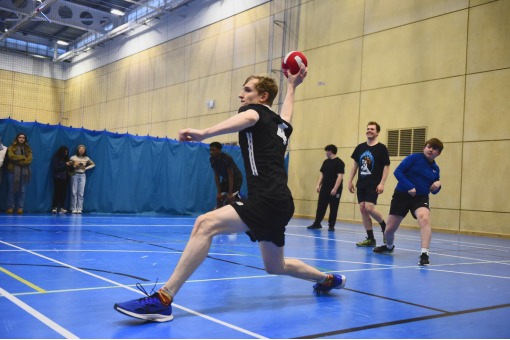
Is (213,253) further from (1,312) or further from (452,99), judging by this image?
(452,99)

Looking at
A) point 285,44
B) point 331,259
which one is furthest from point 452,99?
point 331,259

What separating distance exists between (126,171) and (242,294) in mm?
11826

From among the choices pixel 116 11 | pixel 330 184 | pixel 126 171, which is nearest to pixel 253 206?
pixel 330 184

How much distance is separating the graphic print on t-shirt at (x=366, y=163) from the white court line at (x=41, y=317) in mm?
6138

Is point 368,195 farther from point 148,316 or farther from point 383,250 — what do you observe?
point 148,316

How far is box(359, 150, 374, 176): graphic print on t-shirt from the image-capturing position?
8.40 metres

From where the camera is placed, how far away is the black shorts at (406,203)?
6.94 meters

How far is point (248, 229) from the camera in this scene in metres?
3.49

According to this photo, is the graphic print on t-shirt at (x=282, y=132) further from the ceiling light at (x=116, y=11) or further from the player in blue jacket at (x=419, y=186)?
the ceiling light at (x=116, y=11)

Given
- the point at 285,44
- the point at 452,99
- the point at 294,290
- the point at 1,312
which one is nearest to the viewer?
the point at 1,312

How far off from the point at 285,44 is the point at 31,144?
9954mm

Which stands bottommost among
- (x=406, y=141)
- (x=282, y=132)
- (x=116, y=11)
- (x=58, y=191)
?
(x=58, y=191)

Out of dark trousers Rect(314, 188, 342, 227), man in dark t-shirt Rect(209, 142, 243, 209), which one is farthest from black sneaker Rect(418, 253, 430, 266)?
dark trousers Rect(314, 188, 342, 227)

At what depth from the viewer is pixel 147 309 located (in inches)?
127
